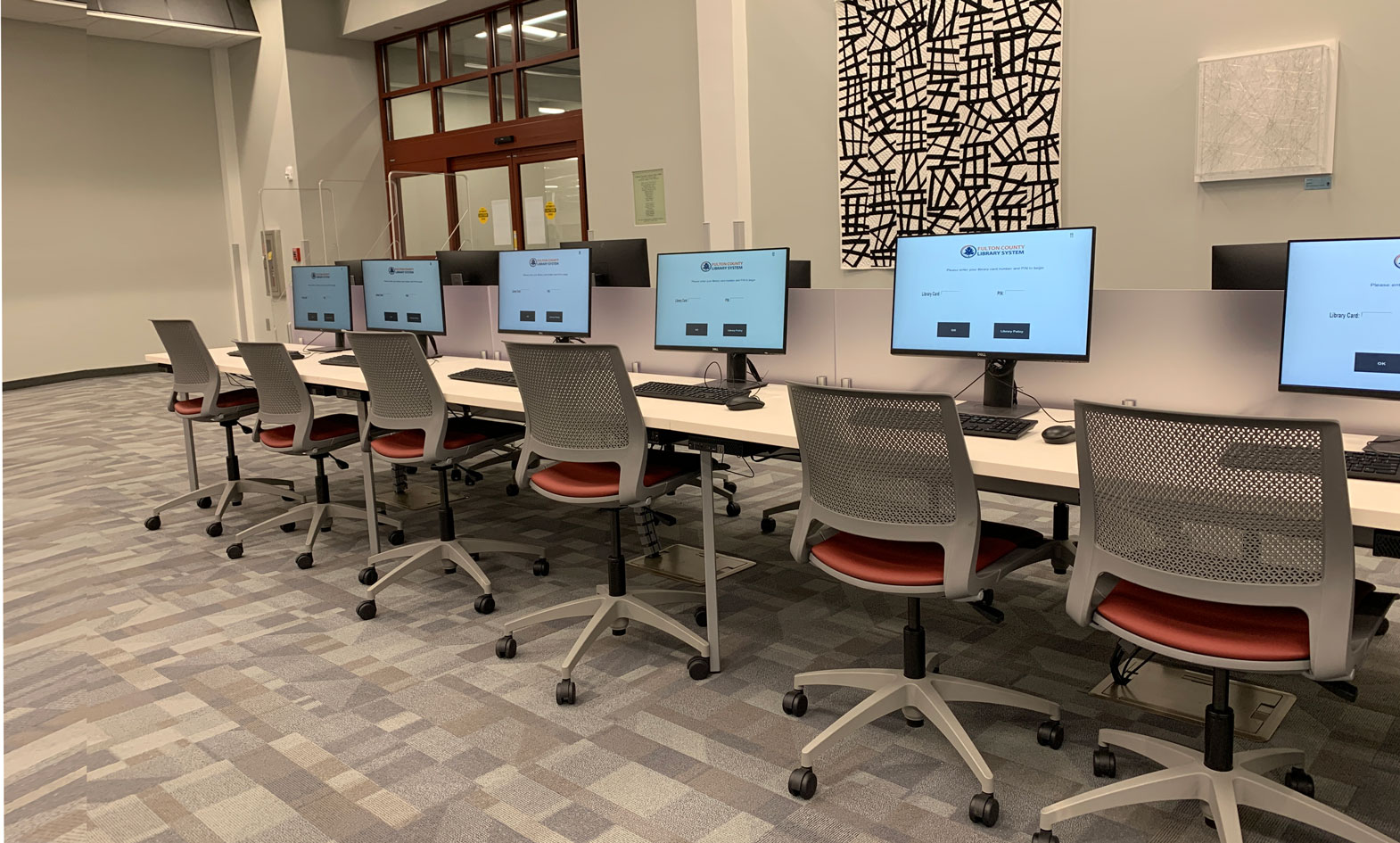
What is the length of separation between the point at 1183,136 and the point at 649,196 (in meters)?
3.48

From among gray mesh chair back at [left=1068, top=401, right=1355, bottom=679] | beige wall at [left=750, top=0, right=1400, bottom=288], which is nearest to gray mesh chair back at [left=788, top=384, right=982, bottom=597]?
gray mesh chair back at [left=1068, top=401, right=1355, bottom=679]

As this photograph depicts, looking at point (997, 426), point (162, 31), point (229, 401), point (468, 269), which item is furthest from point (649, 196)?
point (162, 31)

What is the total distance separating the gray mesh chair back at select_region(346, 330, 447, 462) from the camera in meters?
3.33

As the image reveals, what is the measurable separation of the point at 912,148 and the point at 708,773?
3.84 metres

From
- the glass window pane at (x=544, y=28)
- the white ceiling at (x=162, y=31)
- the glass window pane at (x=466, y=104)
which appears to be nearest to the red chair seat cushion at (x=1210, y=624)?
the glass window pane at (x=544, y=28)

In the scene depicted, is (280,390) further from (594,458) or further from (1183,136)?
(1183,136)

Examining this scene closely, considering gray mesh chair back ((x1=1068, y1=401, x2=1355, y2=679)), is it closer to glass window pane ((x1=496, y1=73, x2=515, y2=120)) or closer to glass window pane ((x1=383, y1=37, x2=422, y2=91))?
glass window pane ((x1=496, y1=73, x2=515, y2=120))

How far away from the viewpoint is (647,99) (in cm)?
670

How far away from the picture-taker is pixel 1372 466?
1.92 meters

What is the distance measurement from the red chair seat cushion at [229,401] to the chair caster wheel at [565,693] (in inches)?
104

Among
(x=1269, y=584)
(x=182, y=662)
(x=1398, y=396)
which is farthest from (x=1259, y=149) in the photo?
(x=182, y=662)

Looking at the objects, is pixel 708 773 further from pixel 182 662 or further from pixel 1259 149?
pixel 1259 149

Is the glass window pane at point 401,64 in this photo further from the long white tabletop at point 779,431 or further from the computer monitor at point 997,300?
the computer monitor at point 997,300

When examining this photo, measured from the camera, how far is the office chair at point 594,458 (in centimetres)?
269
